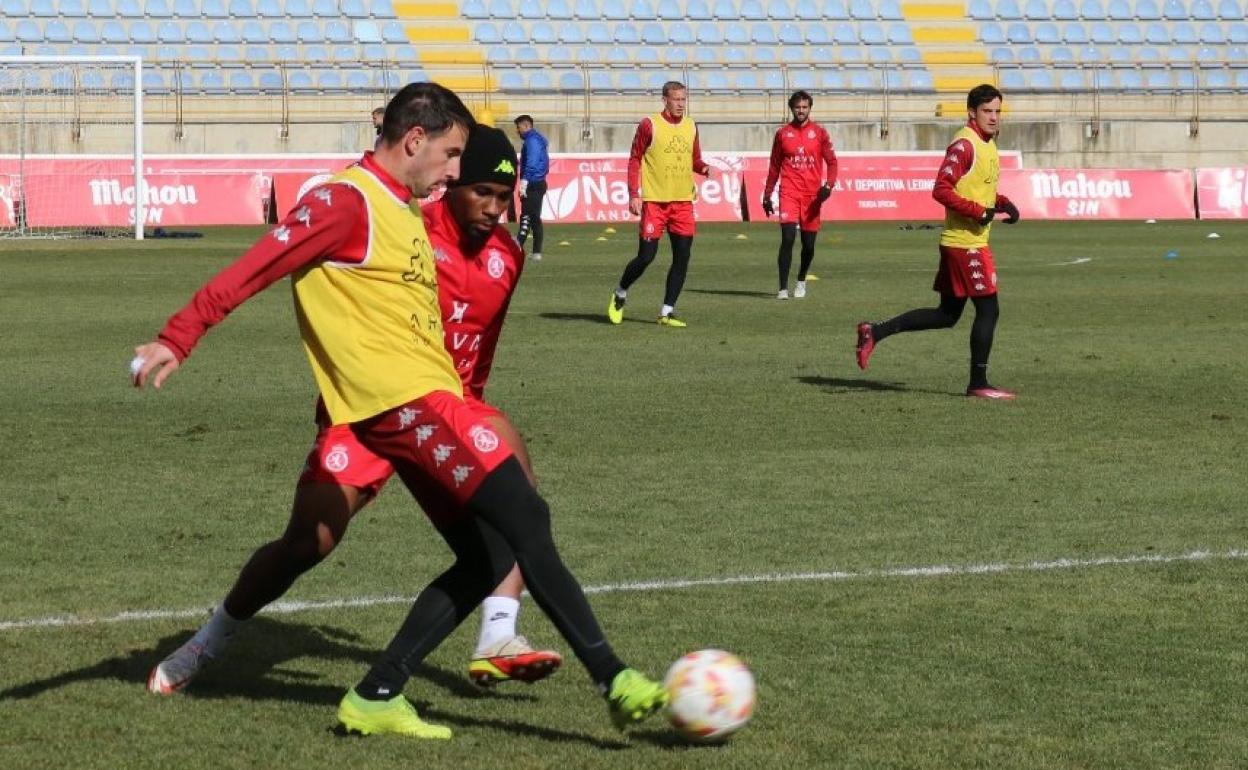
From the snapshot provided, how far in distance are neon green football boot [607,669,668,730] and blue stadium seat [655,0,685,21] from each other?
3953 cm

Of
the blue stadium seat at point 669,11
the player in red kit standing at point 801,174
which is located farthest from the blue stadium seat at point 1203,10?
the player in red kit standing at point 801,174

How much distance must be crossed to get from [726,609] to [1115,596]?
1305 mm

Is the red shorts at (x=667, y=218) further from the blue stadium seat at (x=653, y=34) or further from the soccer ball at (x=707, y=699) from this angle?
the blue stadium seat at (x=653, y=34)

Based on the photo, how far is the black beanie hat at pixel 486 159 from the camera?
5133mm

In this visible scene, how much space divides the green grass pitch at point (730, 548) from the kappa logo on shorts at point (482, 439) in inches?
29.5

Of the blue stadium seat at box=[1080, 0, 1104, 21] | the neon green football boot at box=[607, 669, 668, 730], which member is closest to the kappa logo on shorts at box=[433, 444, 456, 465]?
the neon green football boot at box=[607, 669, 668, 730]

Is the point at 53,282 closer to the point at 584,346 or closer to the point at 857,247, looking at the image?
the point at 584,346

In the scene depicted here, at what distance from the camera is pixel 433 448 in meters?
4.76

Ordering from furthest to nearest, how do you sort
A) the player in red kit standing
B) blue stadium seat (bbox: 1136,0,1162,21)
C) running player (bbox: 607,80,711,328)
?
blue stadium seat (bbox: 1136,0,1162,21) < the player in red kit standing < running player (bbox: 607,80,711,328)

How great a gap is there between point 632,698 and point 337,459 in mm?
998

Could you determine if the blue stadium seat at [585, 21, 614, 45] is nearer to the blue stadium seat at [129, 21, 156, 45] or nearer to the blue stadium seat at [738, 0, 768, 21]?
the blue stadium seat at [738, 0, 768, 21]

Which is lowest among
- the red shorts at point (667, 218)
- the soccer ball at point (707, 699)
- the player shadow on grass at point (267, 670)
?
the player shadow on grass at point (267, 670)

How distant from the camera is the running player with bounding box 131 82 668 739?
4723 mm

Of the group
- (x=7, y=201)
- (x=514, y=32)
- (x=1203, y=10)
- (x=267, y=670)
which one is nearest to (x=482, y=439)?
(x=267, y=670)
